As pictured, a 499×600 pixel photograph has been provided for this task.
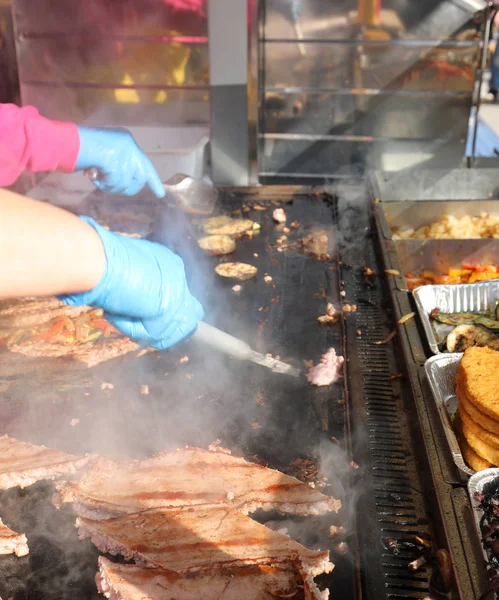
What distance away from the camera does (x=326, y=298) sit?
12.7 ft

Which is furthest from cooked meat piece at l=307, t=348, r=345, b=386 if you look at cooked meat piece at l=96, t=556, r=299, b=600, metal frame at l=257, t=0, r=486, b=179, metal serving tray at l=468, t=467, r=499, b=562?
metal frame at l=257, t=0, r=486, b=179

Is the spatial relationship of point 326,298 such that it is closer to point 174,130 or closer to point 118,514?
point 118,514

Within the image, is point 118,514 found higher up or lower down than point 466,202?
lower down

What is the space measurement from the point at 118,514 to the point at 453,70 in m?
6.67

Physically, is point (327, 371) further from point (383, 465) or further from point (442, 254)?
point (442, 254)

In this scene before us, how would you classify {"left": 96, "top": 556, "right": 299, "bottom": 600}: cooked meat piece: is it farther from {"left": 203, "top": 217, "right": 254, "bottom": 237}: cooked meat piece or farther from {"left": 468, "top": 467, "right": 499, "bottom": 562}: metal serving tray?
{"left": 203, "top": 217, "right": 254, "bottom": 237}: cooked meat piece

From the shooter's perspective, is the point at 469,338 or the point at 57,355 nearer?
the point at 469,338

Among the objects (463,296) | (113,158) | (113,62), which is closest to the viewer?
(463,296)

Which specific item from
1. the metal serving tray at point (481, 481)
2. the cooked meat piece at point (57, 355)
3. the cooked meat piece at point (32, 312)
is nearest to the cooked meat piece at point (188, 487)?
the metal serving tray at point (481, 481)

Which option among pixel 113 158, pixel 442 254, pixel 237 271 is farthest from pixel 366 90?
pixel 113 158

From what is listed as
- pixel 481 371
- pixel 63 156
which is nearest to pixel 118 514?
pixel 481 371

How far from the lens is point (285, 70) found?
284 inches

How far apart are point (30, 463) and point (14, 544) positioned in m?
0.43

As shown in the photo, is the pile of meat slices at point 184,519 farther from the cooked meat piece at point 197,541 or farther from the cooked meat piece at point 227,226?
the cooked meat piece at point 227,226
